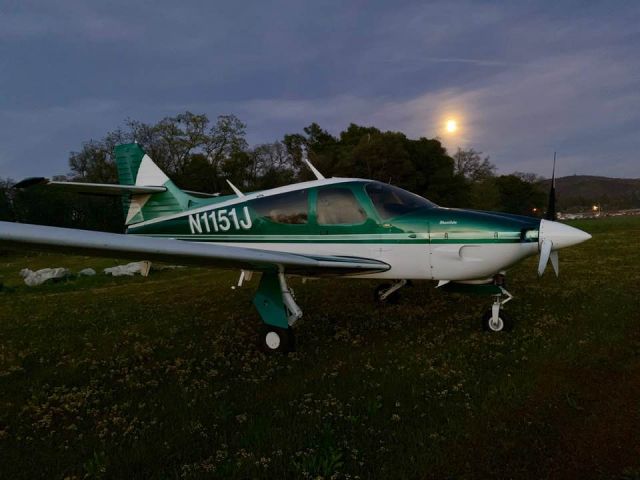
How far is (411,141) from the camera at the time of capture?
43.5m

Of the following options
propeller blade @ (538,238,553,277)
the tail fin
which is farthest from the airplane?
the tail fin

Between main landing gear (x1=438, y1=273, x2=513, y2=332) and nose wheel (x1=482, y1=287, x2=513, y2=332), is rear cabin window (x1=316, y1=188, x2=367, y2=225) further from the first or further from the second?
A: nose wheel (x1=482, y1=287, x2=513, y2=332)

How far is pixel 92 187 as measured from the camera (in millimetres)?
7398

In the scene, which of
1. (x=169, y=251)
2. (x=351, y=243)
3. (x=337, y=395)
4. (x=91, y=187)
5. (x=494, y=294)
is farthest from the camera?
(x=91, y=187)

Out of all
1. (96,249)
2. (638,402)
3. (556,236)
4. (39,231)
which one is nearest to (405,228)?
(556,236)

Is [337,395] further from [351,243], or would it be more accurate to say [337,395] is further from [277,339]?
[351,243]

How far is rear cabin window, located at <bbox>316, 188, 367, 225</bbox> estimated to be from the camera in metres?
6.02

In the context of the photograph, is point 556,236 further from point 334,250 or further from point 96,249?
point 96,249

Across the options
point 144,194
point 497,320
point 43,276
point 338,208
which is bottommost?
point 497,320

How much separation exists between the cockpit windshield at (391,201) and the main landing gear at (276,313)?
70.3 inches

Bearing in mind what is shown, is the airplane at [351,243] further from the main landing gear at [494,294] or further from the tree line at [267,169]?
the tree line at [267,169]

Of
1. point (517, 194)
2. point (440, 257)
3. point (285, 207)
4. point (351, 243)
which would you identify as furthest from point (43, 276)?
point (517, 194)

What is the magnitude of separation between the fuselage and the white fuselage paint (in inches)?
0.5

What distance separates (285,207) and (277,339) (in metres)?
2.21
